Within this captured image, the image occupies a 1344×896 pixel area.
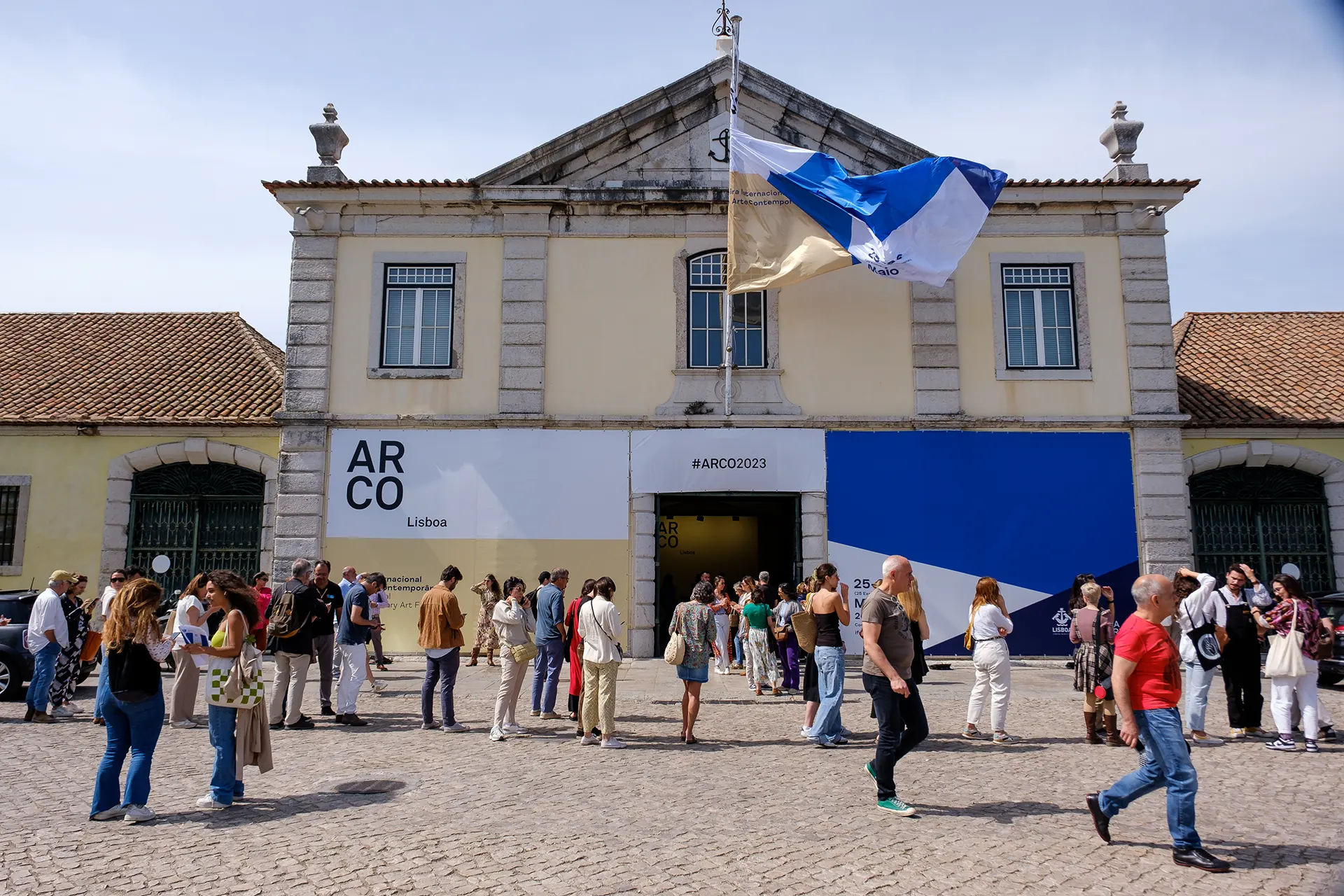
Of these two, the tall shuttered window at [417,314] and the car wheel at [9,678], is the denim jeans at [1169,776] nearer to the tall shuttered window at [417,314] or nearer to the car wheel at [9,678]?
the car wheel at [9,678]

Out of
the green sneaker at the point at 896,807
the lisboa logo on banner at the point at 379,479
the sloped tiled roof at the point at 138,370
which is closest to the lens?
the green sneaker at the point at 896,807

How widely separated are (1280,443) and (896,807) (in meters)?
14.4

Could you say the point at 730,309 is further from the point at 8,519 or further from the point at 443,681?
the point at 8,519

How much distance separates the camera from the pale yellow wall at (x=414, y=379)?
15.9m

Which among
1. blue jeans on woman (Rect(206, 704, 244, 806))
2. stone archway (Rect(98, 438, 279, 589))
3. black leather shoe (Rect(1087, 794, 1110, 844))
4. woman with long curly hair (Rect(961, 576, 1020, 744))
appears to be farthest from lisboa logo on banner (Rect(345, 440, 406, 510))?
black leather shoe (Rect(1087, 794, 1110, 844))

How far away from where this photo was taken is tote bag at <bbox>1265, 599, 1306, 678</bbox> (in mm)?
8586

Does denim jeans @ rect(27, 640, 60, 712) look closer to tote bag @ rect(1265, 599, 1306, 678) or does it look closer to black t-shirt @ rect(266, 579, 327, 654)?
black t-shirt @ rect(266, 579, 327, 654)

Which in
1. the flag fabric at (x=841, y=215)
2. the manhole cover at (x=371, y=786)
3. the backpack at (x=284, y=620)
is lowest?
the manhole cover at (x=371, y=786)

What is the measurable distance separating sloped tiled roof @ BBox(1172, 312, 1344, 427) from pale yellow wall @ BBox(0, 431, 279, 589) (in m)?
17.7

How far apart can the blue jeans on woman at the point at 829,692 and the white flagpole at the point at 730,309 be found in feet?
A: 24.0

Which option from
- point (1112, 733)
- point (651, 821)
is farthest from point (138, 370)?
point (1112, 733)

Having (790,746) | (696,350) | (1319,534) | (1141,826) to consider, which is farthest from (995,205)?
(1141,826)

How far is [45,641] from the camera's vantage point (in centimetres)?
1013

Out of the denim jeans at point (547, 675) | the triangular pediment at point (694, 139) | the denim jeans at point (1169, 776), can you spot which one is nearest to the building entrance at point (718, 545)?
the triangular pediment at point (694, 139)
